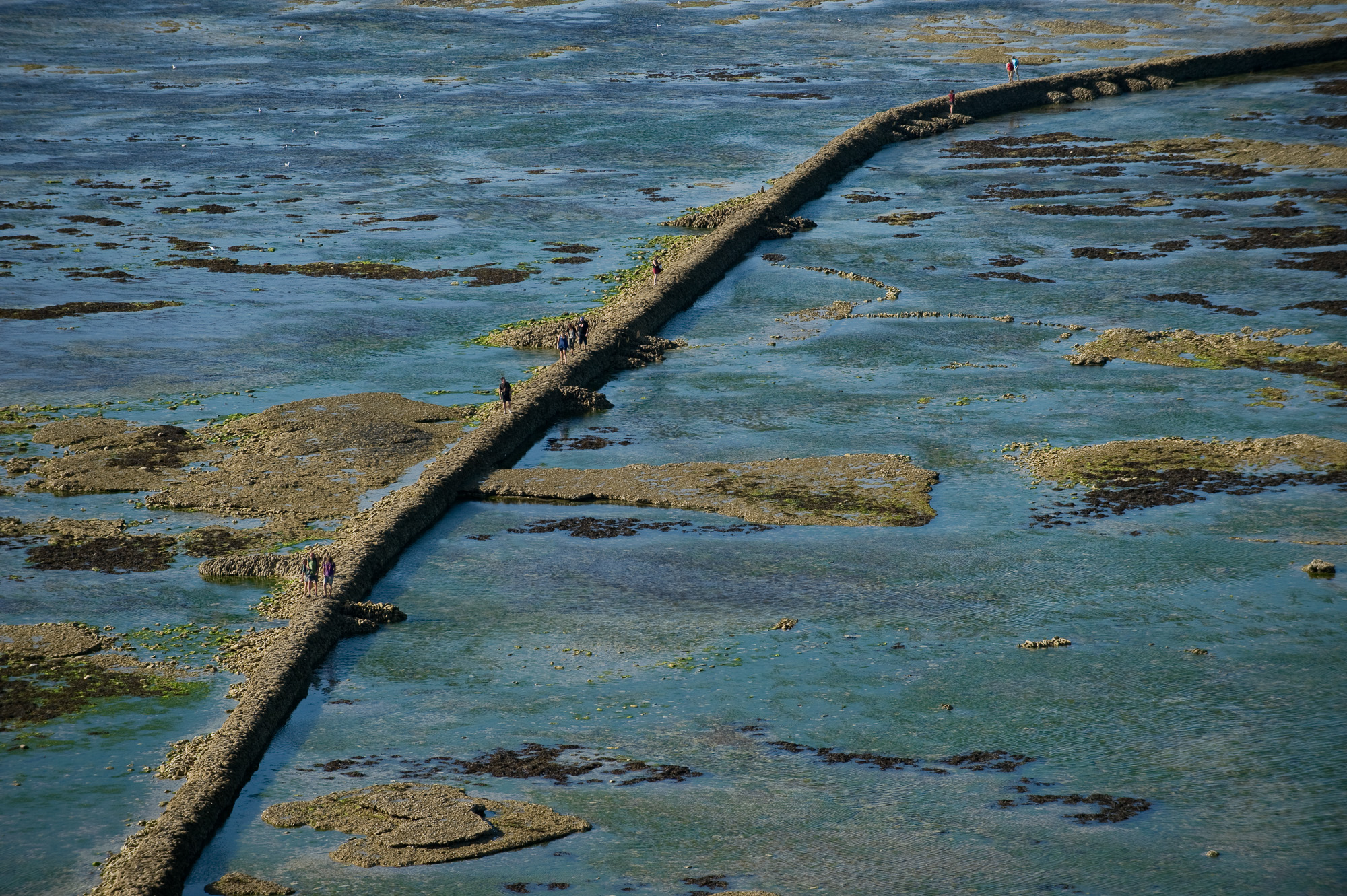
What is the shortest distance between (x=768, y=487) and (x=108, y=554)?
1298 centimetres

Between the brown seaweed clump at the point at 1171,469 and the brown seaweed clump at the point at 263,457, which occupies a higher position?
the brown seaweed clump at the point at 263,457

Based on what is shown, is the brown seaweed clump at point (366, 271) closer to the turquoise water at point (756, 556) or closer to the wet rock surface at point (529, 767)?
the turquoise water at point (756, 556)

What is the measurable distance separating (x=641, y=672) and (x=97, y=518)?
12193mm

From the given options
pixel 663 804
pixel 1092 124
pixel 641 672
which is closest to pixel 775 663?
pixel 641 672

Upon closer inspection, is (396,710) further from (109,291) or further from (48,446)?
(109,291)

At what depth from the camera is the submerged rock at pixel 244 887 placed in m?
16.6

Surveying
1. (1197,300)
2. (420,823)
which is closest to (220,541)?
(420,823)

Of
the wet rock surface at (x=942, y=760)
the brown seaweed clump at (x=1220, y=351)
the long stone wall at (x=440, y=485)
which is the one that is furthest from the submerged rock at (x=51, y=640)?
the brown seaweed clump at (x=1220, y=351)

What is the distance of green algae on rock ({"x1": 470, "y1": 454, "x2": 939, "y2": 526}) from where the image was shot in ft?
91.0

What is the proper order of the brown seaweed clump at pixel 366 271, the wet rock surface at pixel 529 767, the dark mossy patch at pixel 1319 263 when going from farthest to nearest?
the brown seaweed clump at pixel 366 271
the dark mossy patch at pixel 1319 263
the wet rock surface at pixel 529 767

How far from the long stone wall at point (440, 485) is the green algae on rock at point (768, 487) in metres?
1.80

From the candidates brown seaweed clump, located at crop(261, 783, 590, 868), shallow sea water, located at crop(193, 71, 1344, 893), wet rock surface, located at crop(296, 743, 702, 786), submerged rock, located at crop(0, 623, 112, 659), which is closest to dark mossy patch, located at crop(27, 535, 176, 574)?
submerged rock, located at crop(0, 623, 112, 659)

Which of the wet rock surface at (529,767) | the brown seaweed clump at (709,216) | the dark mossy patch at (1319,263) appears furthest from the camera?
the brown seaweed clump at (709,216)

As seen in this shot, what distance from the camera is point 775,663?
22.3m
